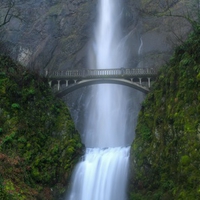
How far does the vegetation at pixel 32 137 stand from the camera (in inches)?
770

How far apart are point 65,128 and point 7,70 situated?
754cm

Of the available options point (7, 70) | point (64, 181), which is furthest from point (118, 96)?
point (64, 181)

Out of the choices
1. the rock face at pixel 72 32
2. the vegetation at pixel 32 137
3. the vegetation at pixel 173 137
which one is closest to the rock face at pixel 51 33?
the rock face at pixel 72 32

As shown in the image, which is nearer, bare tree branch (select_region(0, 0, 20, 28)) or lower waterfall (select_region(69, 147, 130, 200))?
lower waterfall (select_region(69, 147, 130, 200))

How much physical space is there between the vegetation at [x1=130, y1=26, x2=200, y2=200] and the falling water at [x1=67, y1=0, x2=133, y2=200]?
172 cm

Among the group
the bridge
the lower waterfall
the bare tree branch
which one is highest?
the bare tree branch

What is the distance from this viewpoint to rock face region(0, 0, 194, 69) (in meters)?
42.0

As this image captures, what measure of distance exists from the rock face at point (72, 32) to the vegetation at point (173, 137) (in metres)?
17.8

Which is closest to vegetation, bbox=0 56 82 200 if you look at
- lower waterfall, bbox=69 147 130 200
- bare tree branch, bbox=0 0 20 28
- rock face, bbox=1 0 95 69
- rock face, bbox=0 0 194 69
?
lower waterfall, bbox=69 147 130 200

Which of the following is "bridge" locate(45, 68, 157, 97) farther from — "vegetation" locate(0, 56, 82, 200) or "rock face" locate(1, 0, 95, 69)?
"rock face" locate(1, 0, 95, 69)

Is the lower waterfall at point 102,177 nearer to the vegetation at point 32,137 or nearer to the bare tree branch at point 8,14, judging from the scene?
the vegetation at point 32,137

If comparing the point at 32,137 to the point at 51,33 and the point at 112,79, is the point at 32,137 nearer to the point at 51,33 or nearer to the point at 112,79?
the point at 112,79

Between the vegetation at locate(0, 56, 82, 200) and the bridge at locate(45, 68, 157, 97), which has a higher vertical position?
the bridge at locate(45, 68, 157, 97)

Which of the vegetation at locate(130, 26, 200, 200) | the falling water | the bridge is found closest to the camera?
the vegetation at locate(130, 26, 200, 200)
